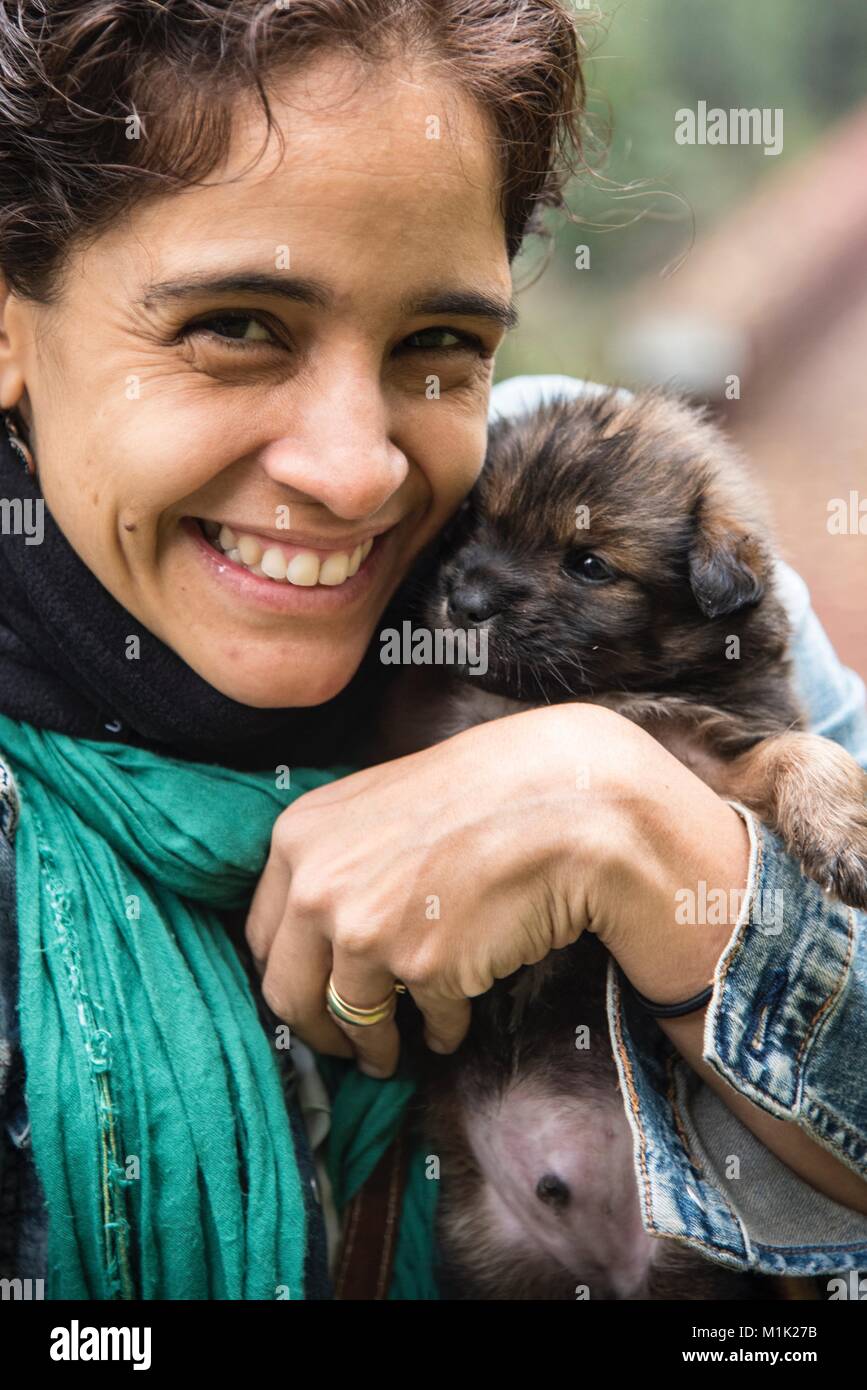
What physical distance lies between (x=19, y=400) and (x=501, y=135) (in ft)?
2.77

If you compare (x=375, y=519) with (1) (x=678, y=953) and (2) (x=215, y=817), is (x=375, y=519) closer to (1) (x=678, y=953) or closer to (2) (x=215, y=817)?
(2) (x=215, y=817)

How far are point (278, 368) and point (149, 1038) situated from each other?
1.00 m

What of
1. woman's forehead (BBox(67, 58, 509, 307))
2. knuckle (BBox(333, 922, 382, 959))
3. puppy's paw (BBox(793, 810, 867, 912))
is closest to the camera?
woman's forehead (BBox(67, 58, 509, 307))

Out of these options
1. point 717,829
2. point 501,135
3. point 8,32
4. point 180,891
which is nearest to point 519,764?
point 717,829

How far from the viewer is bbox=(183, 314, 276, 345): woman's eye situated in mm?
1740

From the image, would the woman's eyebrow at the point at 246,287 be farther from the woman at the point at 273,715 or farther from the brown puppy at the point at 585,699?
the brown puppy at the point at 585,699

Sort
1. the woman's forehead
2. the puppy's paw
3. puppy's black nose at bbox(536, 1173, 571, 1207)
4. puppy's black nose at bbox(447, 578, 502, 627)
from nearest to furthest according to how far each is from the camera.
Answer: the woman's forehead, the puppy's paw, puppy's black nose at bbox(536, 1173, 571, 1207), puppy's black nose at bbox(447, 578, 502, 627)

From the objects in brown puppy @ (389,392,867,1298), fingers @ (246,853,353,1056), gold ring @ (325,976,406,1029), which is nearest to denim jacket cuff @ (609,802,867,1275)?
brown puppy @ (389,392,867,1298)

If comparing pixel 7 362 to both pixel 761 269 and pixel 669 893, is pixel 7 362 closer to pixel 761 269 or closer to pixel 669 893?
pixel 669 893

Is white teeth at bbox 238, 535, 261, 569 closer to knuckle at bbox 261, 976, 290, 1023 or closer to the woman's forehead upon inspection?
the woman's forehead

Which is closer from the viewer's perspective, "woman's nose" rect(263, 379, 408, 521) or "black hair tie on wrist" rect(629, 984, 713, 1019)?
"woman's nose" rect(263, 379, 408, 521)

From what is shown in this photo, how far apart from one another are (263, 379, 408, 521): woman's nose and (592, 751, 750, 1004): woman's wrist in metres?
0.60

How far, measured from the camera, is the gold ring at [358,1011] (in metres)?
1.97

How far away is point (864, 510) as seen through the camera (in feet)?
20.4
